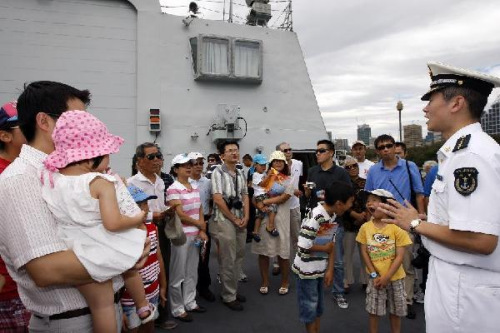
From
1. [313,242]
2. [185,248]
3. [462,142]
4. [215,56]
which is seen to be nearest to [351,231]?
[313,242]

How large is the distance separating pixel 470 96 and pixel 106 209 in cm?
187

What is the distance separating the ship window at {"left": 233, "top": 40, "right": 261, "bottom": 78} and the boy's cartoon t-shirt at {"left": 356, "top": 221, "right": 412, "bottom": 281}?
630 centimetres

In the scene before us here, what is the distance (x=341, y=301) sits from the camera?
4.22m

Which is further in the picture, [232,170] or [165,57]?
[165,57]

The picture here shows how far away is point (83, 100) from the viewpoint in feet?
5.30

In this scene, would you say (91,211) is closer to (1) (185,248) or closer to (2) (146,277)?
(2) (146,277)

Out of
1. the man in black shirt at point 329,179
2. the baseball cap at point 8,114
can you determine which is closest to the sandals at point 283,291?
the man in black shirt at point 329,179

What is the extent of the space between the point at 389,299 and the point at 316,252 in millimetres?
863

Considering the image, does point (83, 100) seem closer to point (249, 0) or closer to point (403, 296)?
point (403, 296)

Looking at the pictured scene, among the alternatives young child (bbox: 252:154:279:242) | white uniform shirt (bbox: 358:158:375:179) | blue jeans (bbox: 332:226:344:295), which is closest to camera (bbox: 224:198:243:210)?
young child (bbox: 252:154:279:242)

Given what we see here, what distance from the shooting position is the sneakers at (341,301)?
4.15 m

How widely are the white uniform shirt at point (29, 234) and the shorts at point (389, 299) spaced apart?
8.67 feet

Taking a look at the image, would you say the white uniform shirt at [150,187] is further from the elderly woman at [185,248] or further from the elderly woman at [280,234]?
the elderly woman at [280,234]

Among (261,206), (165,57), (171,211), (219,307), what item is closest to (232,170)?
(261,206)
